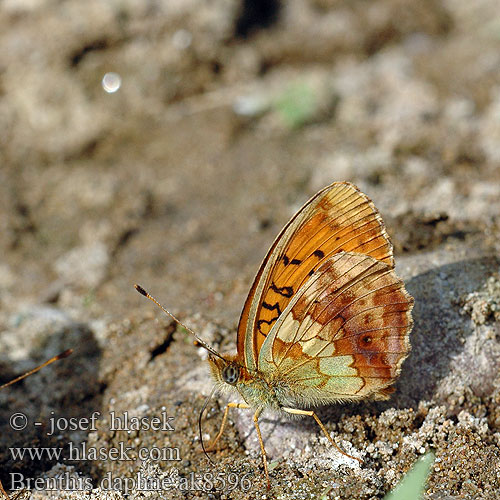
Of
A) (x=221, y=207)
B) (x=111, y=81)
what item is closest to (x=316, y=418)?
(x=221, y=207)

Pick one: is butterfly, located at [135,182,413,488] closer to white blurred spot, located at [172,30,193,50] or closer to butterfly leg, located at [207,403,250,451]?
butterfly leg, located at [207,403,250,451]

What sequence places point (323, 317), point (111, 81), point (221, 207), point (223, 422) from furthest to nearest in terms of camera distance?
point (111, 81) < point (221, 207) < point (223, 422) < point (323, 317)

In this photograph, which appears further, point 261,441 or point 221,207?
point 221,207

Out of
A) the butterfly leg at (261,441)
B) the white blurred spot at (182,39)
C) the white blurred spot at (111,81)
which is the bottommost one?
Result: the butterfly leg at (261,441)

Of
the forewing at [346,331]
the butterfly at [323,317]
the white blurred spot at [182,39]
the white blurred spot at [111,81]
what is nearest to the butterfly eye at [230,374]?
the butterfly at [323,317]

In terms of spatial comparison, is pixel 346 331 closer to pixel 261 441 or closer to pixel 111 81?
pixel 261 441

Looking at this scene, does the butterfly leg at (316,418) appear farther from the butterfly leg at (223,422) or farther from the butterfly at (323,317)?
the butterfly leg at (223,422)

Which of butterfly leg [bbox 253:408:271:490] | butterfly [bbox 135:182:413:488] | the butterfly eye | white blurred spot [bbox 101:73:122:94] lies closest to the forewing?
butterfly [bbox 135:182:413:488]
